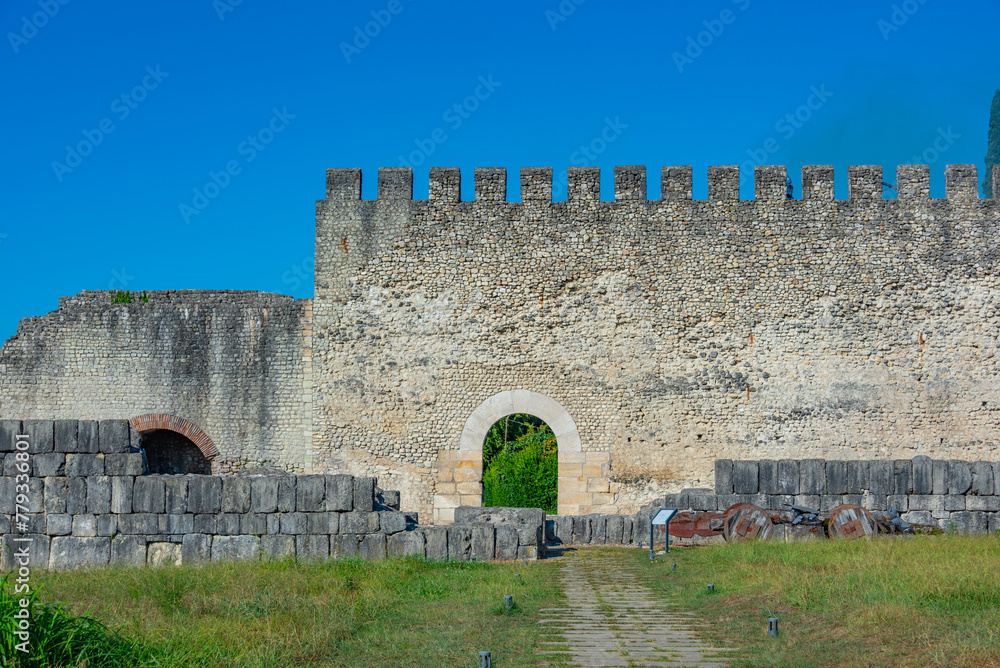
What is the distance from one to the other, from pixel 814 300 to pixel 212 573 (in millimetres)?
10705

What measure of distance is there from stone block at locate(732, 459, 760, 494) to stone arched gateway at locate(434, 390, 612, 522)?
306 cm

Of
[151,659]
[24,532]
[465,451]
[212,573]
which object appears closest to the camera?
[151,659]

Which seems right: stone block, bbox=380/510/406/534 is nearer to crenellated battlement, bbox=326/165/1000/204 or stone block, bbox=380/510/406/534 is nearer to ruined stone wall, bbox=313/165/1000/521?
ruined stone wall, bbox=313/165/1000/521

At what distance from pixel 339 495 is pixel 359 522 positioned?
1.22 ft

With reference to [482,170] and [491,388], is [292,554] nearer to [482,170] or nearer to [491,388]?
[491,388]

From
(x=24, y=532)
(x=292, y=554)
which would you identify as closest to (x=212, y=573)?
(x=292, y=554)

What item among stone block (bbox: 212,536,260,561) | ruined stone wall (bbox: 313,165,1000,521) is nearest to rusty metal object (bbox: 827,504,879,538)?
ruined stone wall (bbox: 313,165,1000,521)

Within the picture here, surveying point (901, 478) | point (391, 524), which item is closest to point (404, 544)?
point (391, 524)

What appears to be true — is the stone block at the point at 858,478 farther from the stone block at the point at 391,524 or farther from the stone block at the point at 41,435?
the stone block at the point at 41,435

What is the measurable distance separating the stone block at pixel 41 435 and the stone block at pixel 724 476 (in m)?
8.04

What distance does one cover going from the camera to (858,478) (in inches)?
453

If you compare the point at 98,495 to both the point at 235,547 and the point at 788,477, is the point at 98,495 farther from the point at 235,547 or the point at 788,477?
the point at 788,477

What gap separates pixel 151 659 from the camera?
469cm

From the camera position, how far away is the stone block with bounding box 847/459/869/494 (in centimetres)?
1148
